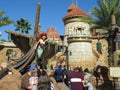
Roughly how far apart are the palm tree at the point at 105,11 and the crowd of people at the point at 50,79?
370 inches

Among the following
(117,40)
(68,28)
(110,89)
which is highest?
(68,28)

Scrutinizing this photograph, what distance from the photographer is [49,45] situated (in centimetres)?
1061

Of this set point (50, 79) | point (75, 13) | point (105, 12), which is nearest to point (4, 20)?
point (105, 12)

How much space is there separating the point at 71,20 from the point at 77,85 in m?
46.1

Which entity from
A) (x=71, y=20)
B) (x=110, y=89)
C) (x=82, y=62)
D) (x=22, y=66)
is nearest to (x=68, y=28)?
(x=71, y=20)

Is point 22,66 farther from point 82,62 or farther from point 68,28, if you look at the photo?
point 68,28

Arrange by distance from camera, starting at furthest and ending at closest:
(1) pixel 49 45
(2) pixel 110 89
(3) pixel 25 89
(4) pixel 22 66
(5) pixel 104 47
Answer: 1. (5) pixel 104 47
2. (2) pixel 110 89
3. (4) pixel 22 66
4. (1) pixel 49 45
5. (3) pixel 25 89

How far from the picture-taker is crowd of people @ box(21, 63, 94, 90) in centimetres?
554

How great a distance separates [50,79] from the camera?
731 centimetres

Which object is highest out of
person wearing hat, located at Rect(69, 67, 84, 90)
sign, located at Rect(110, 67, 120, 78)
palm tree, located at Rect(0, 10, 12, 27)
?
palm tree, located at Rect(0, 10, 12, 27)

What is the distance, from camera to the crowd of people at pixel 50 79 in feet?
18.2

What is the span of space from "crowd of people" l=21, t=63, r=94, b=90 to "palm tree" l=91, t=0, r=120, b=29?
370 inches

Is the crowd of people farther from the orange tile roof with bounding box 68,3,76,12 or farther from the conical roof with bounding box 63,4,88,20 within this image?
the orange tile roof with bounding box 68,3,76,12

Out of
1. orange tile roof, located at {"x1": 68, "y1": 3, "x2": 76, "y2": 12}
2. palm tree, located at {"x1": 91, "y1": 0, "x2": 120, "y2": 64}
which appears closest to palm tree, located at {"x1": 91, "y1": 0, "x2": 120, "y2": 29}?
palm tree, located at {"x1": 91, "y1": 0, "x2": 120, "y2": 64}
